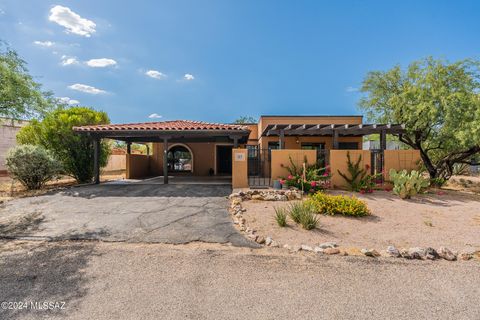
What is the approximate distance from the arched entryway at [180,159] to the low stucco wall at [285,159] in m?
9.66

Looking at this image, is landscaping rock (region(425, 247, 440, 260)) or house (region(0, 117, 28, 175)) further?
house (region(0, 117, 28, 175))

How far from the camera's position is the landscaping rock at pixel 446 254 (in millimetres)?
3973

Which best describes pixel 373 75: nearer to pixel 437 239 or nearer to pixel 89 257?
pixel 437 239

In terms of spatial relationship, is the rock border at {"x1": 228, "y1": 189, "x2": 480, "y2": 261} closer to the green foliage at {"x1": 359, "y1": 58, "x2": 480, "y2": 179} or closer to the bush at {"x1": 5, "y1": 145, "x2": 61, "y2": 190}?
the green foliage at {"x1": 359, "y1": 58, "x2": 480, "y2": 179}

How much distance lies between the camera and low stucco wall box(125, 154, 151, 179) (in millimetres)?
14877

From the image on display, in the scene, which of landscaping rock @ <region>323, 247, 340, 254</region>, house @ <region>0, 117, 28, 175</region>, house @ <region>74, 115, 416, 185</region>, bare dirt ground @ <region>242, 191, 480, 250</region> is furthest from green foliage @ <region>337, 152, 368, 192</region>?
house @ <region>0, 117, 28, 175</region>

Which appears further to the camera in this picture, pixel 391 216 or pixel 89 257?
pixel 391 216

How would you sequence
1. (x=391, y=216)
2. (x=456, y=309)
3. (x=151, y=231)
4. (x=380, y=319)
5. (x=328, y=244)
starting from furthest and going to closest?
(x=391, y=216) < (x=151, y=231) < (x=328, y=244) < (x=456, y=309) < (x=380, y=319)

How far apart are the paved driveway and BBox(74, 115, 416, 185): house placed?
3.50 metres

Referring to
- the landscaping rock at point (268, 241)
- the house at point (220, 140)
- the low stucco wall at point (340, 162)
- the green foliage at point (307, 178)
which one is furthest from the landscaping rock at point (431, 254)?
the house at point (220, 140)

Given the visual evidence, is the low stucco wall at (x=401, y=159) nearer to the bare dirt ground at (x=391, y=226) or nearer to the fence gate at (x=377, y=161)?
the fence gate at (x=377, y=161)

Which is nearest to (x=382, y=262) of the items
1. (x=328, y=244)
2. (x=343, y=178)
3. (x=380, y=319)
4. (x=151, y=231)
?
(x=328, y=244)

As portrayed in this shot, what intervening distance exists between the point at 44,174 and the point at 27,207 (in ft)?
15.3

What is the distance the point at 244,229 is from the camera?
208 inches
